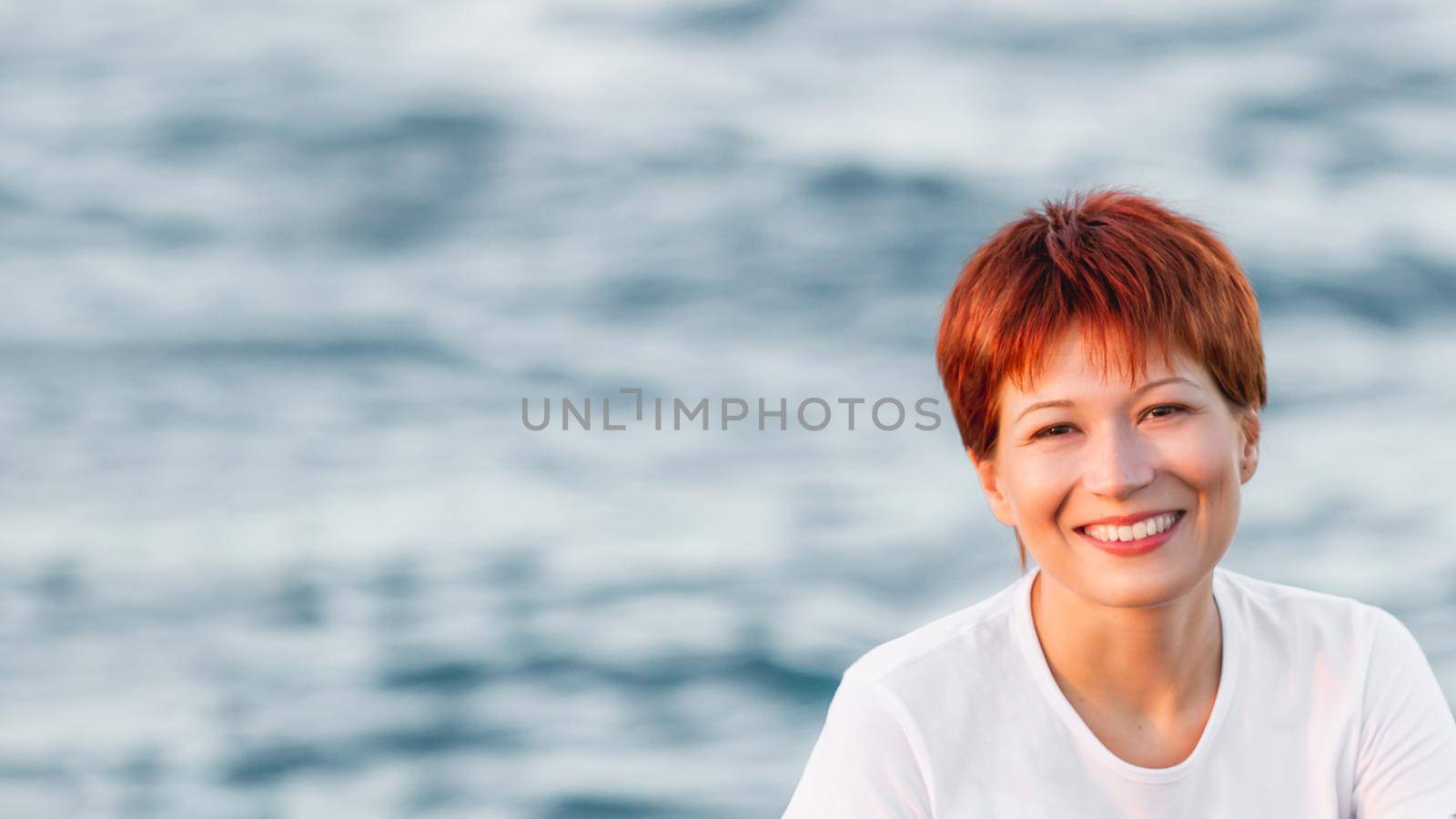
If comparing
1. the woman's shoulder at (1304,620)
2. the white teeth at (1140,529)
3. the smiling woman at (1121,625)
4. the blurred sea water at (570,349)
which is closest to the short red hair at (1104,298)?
the smiling woman at (1121,625)

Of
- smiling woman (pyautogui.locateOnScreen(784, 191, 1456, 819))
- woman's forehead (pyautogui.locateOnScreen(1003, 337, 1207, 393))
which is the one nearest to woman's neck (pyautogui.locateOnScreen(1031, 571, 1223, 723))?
smiling woman (pyautogui.locateOnScreen(784, 191, 1456, 819))

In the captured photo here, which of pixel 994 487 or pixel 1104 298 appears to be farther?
pixel 994 487

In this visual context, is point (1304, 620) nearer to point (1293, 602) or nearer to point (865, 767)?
point (1293, 602)

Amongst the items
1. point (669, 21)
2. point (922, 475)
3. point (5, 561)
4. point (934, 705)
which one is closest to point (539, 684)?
point (922, 475)

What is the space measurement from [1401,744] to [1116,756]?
1.01ft

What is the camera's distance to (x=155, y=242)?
8461mm

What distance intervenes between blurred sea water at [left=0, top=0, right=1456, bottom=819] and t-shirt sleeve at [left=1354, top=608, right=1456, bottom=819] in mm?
2430

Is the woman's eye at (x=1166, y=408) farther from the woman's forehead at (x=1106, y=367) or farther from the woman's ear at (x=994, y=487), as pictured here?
the woman's ear at (x=994, y=487)

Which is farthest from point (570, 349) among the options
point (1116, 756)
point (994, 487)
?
point (1116, 756)

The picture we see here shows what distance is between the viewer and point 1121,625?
1.83m

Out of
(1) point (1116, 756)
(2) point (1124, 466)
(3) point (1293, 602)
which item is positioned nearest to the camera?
(2) point (1124, 466)

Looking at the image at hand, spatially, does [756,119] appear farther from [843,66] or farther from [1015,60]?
[1015,60]

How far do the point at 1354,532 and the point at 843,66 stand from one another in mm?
4260

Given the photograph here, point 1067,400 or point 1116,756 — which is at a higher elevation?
point 1067,400
